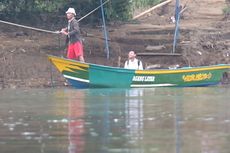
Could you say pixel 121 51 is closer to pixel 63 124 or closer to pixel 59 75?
pixel 59 75

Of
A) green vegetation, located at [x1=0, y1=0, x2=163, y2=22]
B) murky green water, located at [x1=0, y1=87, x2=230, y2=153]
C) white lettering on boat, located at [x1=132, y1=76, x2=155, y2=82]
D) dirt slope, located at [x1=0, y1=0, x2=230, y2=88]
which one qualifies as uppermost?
green vegetation, located at [x1=0, y1=0, x2=163, y2=22]

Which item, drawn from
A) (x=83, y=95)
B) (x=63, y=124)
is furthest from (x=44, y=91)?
(x=63, y=124)

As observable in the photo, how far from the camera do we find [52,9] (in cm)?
2858

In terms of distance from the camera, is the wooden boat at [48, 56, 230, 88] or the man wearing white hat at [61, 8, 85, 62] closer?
the wooden boat at [48, 56, 230, 88]

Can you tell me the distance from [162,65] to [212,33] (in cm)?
355

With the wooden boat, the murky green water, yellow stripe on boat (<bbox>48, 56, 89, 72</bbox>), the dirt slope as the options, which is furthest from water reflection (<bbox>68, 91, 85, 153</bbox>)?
the dirt slope

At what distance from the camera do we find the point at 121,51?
2753 centimetres

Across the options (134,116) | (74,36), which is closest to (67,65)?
(74,36)

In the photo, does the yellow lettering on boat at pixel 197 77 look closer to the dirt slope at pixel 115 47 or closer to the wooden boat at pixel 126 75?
the wooden boat at pixel 126 75

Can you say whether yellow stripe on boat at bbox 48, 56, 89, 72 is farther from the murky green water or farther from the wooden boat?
the murky green water

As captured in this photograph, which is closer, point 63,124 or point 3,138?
point 3,138

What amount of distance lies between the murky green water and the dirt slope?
461 cm

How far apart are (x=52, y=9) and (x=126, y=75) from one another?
6.42m

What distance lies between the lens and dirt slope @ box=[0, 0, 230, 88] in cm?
2483
